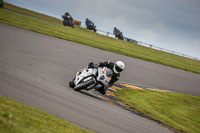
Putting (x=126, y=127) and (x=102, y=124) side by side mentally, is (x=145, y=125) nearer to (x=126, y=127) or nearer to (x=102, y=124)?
(x=126, y=127)

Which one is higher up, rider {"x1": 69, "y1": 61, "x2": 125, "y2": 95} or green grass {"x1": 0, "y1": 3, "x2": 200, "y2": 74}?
green grass {"x1": 0, "y1": 3, "x2": 200, "y2": 74}

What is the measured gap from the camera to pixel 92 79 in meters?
9.15

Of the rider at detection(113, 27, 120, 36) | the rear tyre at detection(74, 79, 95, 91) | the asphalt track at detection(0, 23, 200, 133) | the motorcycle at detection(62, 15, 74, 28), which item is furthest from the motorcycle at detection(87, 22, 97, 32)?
the rear tyre at detection(74, 79, 95, 91)

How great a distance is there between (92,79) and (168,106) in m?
5.00

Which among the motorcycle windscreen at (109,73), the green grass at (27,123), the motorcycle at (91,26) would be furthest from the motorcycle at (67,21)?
the green grass at (27,123)

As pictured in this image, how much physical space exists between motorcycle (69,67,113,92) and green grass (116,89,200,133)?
5.65ft

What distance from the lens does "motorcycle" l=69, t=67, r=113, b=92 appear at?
9.18m

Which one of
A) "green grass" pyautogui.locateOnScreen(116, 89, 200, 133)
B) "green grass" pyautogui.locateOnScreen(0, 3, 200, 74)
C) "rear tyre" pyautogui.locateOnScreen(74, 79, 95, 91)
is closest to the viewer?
"rear tyre" pyautogui.locateOnScreen(74, 79, 95, 91)

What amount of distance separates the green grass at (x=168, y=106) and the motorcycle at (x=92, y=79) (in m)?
1.72

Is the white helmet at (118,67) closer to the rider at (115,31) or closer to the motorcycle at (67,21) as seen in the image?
the motorcycle at (67,21)

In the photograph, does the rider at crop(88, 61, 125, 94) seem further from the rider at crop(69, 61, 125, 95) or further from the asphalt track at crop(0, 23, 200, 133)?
the asphalt track at crop(0, 23, 200, 133)

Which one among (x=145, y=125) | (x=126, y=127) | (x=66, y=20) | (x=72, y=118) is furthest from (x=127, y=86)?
(x=66, y=20)

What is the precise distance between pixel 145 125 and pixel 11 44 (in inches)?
387

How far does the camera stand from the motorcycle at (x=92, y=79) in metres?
9.18
